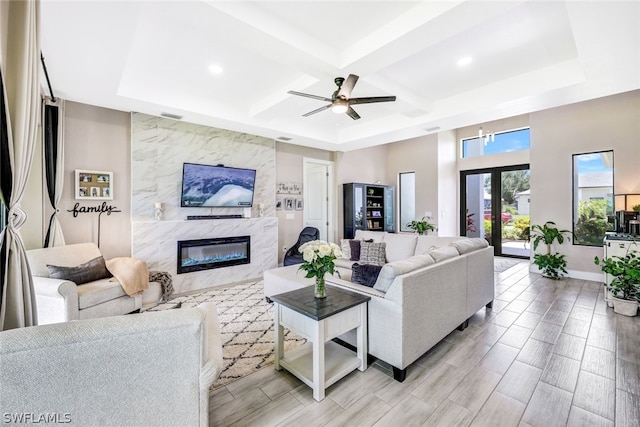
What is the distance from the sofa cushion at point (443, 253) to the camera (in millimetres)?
2702

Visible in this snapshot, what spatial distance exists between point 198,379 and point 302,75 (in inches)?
133

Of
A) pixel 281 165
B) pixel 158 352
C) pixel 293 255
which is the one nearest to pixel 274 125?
pixel 281 165

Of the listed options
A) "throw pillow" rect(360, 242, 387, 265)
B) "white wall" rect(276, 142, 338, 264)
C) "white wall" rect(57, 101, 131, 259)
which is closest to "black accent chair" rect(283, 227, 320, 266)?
"white wall" rect(276, 142, 338, 264)

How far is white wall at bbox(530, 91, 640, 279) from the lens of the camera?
456cm

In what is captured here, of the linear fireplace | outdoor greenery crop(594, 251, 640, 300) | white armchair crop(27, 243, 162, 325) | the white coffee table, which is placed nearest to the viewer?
the white coffee table

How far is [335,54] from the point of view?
2.91 m

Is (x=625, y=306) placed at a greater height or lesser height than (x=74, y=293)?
lesser

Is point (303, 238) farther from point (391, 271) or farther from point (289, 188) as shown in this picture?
point (391, 271)

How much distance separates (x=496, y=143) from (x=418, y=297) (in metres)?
6.46

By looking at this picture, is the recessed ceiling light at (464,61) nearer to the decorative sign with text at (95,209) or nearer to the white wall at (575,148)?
the white wall at (575,148)

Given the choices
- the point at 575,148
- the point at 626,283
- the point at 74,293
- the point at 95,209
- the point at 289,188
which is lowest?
the point at 626,283

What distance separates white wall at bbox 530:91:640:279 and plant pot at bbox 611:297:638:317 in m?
1.87

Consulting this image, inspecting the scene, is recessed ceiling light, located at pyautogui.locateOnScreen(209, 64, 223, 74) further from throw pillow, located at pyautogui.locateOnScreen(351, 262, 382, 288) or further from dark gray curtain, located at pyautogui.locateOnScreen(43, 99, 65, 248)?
throw pillow, located at pyautogui.locateOnScreen(351, 262, 382, 288)

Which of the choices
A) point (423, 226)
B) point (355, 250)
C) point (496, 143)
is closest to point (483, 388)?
point (355, 250)
